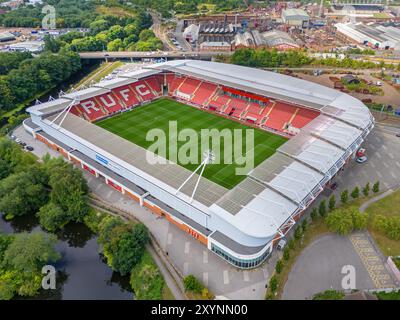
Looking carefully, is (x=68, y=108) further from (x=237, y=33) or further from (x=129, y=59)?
(x=237, y=33)

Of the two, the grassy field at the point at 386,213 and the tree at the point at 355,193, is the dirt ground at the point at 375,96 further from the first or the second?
the tree at the point at 355,193

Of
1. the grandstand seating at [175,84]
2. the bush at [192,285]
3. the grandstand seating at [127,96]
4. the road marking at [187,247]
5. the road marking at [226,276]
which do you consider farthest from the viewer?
the grandstand seating at [175,84]

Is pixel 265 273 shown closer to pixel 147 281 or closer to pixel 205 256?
pixel 205 256

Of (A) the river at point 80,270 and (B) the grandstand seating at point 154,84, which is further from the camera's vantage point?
(B) the grandstand seating at point 154,84

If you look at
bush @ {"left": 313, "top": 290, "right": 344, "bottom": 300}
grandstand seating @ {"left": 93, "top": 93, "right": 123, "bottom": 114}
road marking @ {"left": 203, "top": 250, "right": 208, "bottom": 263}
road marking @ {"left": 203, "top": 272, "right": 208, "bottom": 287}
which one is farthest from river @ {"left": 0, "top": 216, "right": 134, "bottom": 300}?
grandstand seating @ {"left": 93, "top": 93, "right": 123, "bottom": 114}

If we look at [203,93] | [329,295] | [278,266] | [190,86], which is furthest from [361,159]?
[190,86]

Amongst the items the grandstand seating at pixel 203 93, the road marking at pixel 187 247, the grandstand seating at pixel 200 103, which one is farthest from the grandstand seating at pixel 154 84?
the road marking at pixel 187 247

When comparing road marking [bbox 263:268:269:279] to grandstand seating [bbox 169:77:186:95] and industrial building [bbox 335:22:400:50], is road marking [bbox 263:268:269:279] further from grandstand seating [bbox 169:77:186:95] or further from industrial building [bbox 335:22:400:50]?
industrial building [bbox 335:22:400:50]
